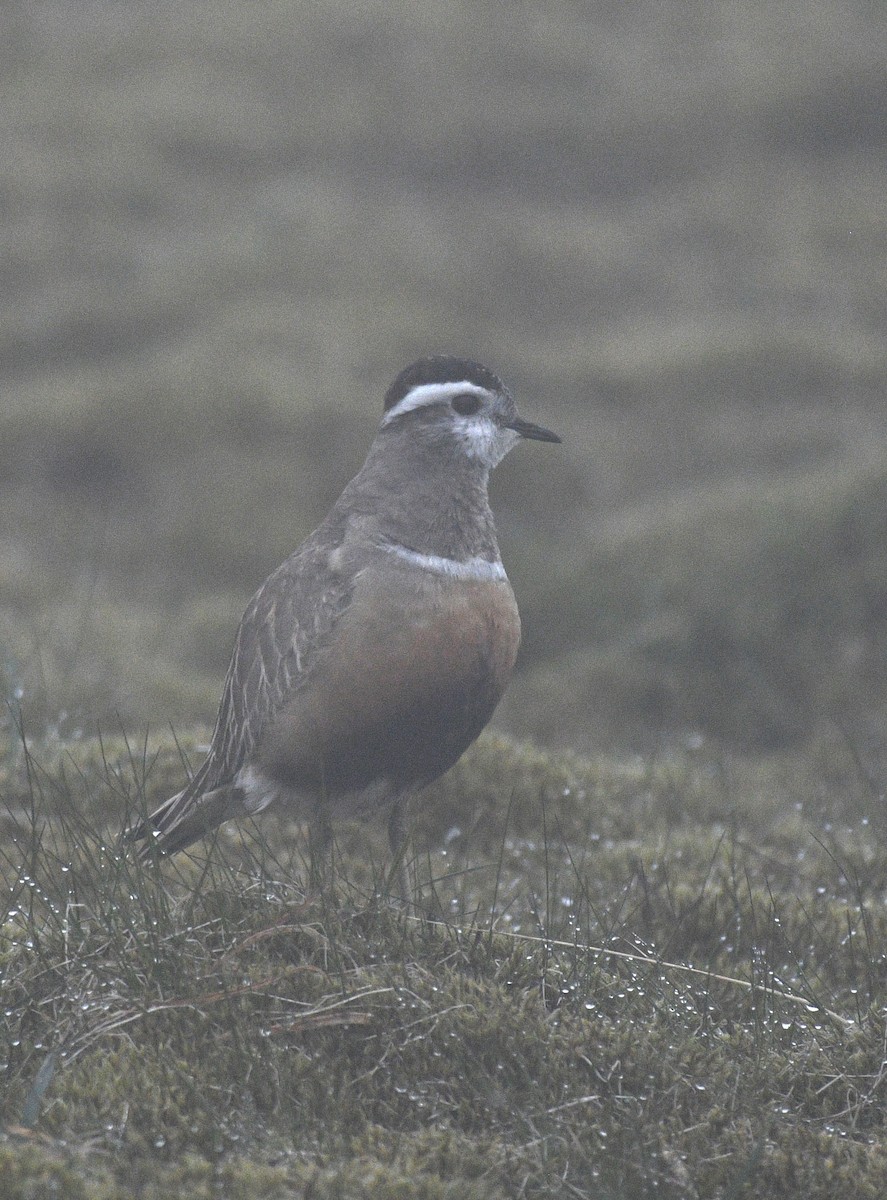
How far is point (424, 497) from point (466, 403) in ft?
1.62

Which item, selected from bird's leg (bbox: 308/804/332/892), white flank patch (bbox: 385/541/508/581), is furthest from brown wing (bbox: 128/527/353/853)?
bird's leg (bbox: 308/804/332/892)

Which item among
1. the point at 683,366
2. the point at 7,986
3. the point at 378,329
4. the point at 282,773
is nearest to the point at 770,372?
the point at 683,366

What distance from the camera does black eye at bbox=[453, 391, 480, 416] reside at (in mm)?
5941

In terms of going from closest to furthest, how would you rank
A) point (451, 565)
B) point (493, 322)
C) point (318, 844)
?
point (318, 844) → point (451, 565) → point (493, 322)

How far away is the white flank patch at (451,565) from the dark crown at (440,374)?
79 centimetres

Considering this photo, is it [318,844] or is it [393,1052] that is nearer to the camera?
[393,1052]

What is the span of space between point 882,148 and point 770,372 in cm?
430

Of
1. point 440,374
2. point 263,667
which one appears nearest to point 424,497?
point 440,374

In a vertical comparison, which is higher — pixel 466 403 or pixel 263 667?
pixel 466 403

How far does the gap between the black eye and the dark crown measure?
6 cm

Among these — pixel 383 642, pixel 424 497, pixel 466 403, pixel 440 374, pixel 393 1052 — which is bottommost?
pixel 393 1052

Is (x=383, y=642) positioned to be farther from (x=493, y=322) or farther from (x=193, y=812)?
(x=493, y=322)

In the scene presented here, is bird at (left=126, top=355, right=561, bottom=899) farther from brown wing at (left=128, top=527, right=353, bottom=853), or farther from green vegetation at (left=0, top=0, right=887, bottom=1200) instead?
green vegetation at (left=0, top=0, right=887, bottom=1200)

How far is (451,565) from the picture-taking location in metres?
5.41
